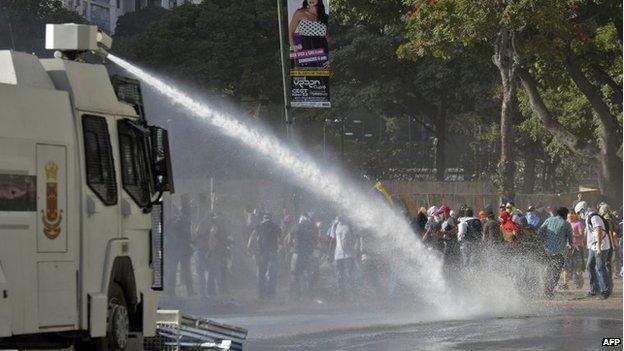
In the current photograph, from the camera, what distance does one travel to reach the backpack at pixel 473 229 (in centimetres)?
2606

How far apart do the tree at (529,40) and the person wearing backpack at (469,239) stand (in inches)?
267

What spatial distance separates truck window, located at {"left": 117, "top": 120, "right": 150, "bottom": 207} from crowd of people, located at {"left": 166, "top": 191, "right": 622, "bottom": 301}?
12.3 metres

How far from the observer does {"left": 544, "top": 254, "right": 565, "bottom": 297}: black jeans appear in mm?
25547

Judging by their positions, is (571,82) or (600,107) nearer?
(600,107)

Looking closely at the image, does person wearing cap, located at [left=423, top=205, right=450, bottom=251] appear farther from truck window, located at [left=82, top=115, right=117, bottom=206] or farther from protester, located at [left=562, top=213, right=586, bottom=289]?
truck window, located at [left=82, top=115, right=117, bottom=206]

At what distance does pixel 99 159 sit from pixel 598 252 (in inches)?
553

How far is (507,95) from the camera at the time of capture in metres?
34.0

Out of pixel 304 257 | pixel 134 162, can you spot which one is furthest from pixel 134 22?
pixel 134 162

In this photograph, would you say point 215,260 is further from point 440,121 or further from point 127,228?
point 440,121

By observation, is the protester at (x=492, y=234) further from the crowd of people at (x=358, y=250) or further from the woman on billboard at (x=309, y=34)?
the woman on billboard at (x=309, y=34)

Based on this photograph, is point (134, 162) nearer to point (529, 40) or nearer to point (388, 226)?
point (388, 226)

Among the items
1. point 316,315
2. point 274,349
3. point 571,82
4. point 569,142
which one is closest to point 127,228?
point 274,349

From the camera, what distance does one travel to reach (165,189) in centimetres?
1384

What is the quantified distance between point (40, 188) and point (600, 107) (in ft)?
87.9
